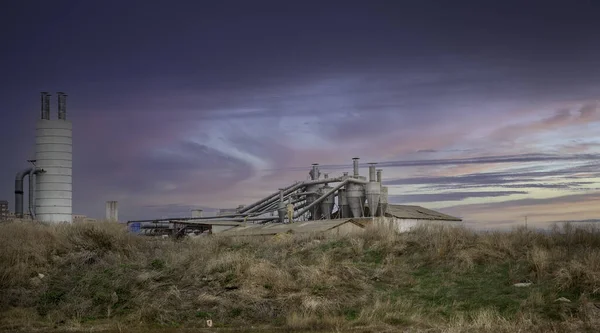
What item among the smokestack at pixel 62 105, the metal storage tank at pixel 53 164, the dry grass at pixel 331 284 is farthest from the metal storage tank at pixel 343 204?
the dry grass at pixel 331 284

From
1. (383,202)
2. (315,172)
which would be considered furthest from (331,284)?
(315,172)

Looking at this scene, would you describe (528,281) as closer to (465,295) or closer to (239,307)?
(465,295)

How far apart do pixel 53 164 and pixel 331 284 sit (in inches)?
1368

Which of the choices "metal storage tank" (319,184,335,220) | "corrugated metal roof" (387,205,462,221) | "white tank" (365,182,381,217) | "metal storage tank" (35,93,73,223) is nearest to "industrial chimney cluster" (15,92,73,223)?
"metal storage tank" (35,93,73,223)

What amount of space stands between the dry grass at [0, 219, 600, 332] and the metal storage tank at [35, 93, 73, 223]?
2229 cm

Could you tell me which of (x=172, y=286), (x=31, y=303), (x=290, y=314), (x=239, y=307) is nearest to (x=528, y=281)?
(x=290, y=314)

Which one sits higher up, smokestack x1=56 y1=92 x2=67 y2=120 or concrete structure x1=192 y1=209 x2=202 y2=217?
smokestack x1=56 y1=92 x2=67 y2=120

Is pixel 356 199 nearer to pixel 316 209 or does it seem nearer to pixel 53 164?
pixel 316 209

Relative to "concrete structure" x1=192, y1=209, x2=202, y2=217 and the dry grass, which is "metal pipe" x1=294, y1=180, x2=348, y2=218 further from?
the dry grass

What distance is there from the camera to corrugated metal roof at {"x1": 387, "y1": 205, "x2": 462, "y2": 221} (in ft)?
181

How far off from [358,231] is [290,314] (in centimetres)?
1040

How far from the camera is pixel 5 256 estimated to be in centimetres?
2453

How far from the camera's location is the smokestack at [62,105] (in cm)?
4966

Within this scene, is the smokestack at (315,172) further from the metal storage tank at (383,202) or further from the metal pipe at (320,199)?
the metal storage tank at (383,202)
